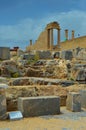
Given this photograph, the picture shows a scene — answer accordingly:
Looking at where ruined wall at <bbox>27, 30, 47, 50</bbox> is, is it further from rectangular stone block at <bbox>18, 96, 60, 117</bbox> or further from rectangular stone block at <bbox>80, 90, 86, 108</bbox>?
rectangular stone block at <bbox>18, 96, 60, 117</bbox>

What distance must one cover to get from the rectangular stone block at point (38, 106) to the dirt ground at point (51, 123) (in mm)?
255

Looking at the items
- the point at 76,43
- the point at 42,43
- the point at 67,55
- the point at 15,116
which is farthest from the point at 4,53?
the point at 42,43

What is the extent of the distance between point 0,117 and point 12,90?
1.45 m

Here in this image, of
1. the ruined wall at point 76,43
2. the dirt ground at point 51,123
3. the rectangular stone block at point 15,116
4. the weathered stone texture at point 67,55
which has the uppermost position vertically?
the ruined wall at point 76,43

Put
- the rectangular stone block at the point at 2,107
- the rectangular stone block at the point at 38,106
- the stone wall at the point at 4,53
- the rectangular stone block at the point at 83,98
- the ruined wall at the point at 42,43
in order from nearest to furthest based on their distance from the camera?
the rectangular stone block at the point at 2,107 < the rectangular stone block at the point at 38,106 < the rectangular stone block at the point at 83,98 < the stone wall at the point at 4,53 < the ruined wall at the point at 42,43

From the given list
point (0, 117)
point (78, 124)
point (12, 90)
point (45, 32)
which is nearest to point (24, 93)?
point (12, 90)

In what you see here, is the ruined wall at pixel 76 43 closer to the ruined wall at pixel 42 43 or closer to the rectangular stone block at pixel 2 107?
the ruined wall at pixel 42 43

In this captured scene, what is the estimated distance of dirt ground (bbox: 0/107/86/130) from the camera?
6.15 metres

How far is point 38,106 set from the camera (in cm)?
751

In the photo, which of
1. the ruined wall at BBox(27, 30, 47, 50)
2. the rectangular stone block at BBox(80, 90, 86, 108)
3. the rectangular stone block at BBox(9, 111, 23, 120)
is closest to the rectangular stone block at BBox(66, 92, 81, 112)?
the rectangular stone block at BBox(80, 90, 86, 108)

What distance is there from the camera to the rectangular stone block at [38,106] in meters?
7.34

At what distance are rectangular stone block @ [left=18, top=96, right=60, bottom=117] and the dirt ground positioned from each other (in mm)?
255

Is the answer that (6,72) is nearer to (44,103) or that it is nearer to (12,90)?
(12,90)

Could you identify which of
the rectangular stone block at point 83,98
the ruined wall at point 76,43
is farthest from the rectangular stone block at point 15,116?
the ruined wall at point 76,43
